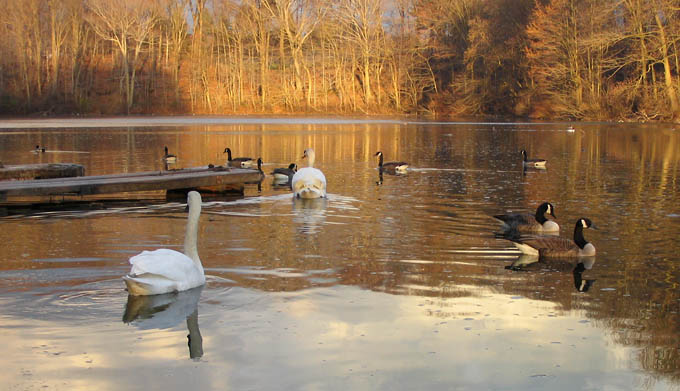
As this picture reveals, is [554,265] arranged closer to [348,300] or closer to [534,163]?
[348,300]

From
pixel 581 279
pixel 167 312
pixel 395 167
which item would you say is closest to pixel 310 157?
pixel 395 167

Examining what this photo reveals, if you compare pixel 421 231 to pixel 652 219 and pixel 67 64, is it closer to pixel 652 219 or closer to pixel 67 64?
pixel 652 219

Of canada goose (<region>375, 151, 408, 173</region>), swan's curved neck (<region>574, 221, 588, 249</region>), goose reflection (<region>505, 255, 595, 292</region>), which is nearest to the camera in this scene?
goose reflection (<region>505, 255, 595, 292</region>)

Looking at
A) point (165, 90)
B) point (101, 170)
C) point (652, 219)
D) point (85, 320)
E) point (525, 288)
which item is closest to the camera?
point (85, 320)

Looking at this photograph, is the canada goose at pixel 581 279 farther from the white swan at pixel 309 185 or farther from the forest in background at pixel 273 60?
the forest in background at pixel 273 60

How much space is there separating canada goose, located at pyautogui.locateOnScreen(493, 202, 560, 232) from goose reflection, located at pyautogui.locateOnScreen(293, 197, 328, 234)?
2884mm

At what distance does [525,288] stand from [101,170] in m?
15.5

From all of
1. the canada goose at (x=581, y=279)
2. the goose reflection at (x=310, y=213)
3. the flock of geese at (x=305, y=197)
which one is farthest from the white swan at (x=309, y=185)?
the canada goose at (x=581, y=279)

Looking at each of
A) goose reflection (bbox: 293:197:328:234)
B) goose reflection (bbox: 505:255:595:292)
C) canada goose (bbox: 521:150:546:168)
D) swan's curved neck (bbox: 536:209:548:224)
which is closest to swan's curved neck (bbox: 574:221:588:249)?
goose reflection (bbox: 505:255:595:292)

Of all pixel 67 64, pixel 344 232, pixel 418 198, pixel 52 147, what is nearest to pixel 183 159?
pixel 52 147

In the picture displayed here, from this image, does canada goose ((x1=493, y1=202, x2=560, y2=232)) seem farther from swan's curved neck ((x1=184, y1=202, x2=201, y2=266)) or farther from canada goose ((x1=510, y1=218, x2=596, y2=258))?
swan's curved neck ((x1=184, y1=202, x2=201, y2=266))

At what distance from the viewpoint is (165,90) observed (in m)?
69.6

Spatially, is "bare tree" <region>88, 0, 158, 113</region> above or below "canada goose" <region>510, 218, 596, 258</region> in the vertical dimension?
above

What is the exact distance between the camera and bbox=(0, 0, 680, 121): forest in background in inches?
2584
